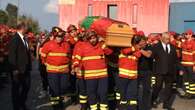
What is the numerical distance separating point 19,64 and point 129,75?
7.94 feet

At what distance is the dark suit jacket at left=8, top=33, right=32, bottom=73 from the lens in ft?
39.2

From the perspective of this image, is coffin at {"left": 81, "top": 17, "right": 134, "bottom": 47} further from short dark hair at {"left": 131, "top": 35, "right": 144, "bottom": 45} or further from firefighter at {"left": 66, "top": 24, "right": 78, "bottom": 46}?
firefighter at {"left": 66, "top": 24, "right": 78, "bottom": 46}

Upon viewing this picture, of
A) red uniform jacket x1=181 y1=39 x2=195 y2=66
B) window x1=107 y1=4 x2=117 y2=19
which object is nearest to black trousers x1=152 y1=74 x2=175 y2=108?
red uniform jacket x1=181 y1=39 x2=195 y2=66

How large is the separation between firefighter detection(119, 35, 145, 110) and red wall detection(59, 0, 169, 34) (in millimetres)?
45968

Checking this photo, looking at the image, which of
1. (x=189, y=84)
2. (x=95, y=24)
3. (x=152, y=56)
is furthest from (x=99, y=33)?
(x=189, y=84)

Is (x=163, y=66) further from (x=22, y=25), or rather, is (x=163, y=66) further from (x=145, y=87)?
(x=22, y=25)

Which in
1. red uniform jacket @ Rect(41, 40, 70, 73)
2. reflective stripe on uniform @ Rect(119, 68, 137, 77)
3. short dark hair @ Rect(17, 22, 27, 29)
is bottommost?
reflective stripe on uniform @ Rect(119, 68, 137, 77)

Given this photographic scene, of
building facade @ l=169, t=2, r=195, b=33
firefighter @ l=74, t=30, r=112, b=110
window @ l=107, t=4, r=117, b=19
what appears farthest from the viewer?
window @ l=107, t=4, r=117, b=19

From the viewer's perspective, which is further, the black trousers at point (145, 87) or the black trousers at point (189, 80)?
the black trousers at point (189, 80)

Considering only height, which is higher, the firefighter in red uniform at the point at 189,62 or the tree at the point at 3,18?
the tree at the point at 3,18

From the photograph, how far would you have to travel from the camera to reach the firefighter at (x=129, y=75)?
40.9 feet

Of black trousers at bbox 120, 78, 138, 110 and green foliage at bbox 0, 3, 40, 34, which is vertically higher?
green foliage at bbox 0, 3, 40, 34

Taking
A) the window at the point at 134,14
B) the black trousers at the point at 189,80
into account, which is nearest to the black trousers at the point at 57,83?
the black trousers at the point at 189,80

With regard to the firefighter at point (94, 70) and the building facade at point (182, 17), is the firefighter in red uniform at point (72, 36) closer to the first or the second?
the firefighter at point (94, 70)
